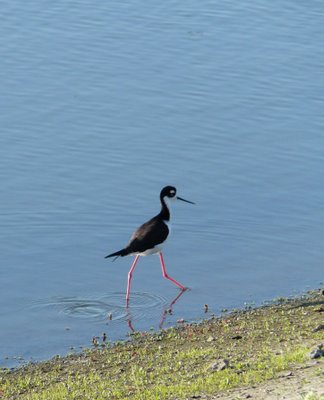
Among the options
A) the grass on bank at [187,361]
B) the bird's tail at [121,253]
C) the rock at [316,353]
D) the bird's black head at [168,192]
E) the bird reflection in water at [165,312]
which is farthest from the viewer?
the bird's black head at [168,192]

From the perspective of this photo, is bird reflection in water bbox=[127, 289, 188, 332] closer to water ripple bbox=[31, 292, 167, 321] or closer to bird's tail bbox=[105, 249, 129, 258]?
water ripple bbox=[31, 292, 167, 321]

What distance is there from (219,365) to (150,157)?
7.48 metres

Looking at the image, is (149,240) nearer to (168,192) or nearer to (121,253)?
(121,253)

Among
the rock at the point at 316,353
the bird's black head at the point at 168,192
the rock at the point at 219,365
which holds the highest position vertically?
the rock at the point at 316,353

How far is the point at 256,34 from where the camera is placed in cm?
2294

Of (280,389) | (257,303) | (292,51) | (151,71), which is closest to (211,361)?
(280,389)

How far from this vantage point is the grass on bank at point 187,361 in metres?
10.3

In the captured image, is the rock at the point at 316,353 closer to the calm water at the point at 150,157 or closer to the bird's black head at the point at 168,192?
the calm water at the point at 150,157

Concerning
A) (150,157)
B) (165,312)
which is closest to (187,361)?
(165,312)

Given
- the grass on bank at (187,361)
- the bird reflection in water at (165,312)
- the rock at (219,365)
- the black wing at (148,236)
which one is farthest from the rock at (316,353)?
the black wing at (148,236)

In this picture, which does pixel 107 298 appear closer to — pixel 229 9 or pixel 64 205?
pixel 64 205

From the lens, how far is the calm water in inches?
565

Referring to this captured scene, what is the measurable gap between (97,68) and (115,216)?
17.5 feet

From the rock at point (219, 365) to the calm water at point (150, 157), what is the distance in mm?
2479
